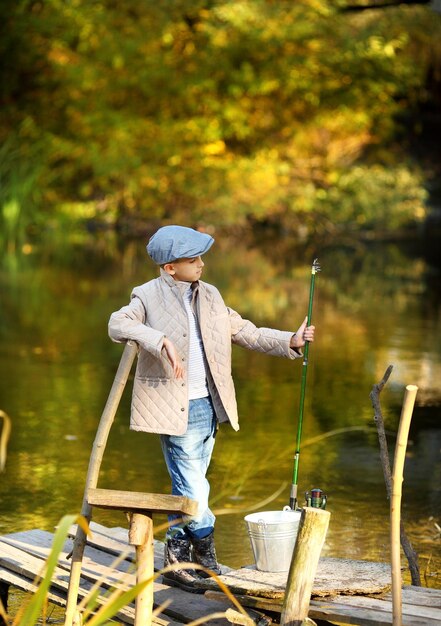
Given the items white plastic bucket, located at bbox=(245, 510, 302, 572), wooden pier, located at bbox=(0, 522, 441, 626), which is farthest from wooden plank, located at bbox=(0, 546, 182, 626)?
white plastic bucket, located at bbox=(245, 510, 302, 572)

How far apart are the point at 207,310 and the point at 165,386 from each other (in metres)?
0.36

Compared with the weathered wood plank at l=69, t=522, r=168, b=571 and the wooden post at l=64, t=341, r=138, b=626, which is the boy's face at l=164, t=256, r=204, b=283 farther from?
the weathered wood plank at l=69, t=522, r=168, b=571

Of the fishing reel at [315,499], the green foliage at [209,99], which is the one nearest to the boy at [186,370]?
the fishing reel at [315,499]

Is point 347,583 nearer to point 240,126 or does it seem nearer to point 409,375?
point 409,375

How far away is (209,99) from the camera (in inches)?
1257

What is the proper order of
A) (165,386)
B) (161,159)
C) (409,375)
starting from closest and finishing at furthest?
(165,386)
(409,375)
(161,159)

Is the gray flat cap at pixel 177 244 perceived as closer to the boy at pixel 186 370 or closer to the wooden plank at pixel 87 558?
the boy at pixel 186 370

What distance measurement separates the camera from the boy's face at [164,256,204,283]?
5.22 meters

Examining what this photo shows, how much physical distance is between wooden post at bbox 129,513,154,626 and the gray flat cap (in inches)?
47.6

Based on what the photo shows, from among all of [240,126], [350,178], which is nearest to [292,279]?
[350,178]

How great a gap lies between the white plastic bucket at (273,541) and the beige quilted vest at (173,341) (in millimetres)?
451

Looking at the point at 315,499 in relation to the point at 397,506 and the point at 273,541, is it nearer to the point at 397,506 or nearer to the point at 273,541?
the point at 273,541

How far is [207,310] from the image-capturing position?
17.2 ft

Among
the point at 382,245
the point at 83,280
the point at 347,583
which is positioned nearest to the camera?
the point at 347,583
